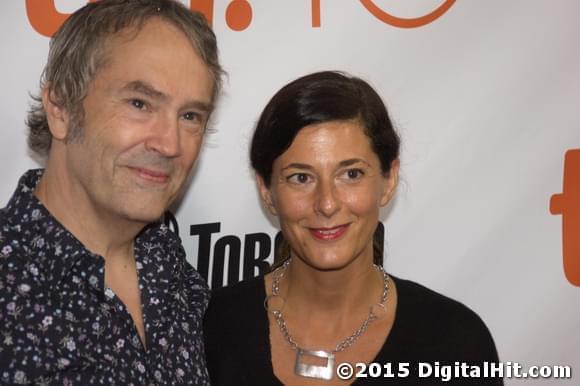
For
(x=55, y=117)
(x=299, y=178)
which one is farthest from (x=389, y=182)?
(x=55, y=117)

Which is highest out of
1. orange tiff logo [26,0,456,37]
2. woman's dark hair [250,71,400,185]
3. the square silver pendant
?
orange tiff logo [26,0,456,37]

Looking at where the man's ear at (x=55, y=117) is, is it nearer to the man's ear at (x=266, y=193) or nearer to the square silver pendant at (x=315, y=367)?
the man's ear at (x=266, y=193)

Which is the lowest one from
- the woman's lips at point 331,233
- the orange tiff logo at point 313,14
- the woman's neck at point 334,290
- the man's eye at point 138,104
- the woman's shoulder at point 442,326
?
the woman's shoulder at point 442,326

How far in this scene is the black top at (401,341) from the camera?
1.67 metres

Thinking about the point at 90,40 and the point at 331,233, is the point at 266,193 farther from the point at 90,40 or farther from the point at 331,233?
the point at 90,40

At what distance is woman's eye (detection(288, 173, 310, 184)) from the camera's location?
1686 millimetres

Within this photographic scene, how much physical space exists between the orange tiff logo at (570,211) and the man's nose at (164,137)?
1.22m

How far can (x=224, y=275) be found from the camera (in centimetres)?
217

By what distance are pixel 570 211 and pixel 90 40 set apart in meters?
1.47

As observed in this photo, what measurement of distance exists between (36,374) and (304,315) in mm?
747

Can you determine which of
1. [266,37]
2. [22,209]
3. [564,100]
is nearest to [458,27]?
[564,100]

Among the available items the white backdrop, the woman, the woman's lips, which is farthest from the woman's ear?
the white backdrop

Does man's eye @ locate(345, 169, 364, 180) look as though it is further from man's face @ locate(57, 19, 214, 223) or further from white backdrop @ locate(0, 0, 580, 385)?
white backdrop @ locate(0, 0, 580, 385)

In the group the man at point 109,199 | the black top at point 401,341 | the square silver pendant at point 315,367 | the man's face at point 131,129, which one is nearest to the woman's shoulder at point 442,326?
the black top at point 401,341
